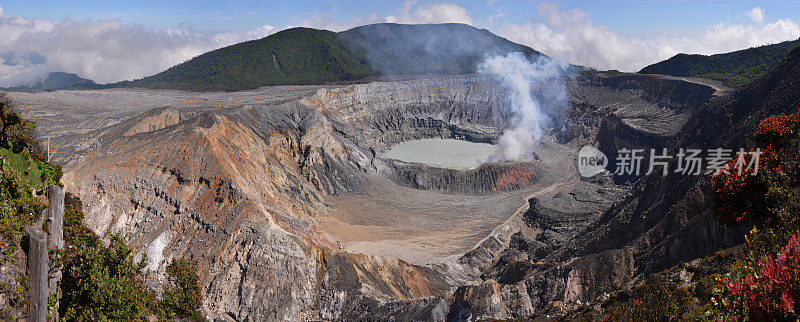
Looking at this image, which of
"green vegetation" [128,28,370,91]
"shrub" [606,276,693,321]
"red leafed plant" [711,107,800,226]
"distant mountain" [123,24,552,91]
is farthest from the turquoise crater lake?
"green vegetation" [128,28,370,91]

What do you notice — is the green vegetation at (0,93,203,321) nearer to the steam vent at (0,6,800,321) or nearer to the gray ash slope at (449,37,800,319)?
the steam vent at (0,6,800,321)

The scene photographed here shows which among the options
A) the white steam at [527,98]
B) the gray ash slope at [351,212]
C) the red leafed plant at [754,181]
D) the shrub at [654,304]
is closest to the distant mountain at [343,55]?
the white steam at [527,98]

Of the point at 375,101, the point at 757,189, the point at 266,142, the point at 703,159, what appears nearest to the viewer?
the point at 757,189

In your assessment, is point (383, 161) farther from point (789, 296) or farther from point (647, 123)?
point (789, 296)

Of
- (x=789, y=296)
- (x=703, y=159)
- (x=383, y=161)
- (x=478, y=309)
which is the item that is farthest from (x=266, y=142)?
(x=789, y=296)

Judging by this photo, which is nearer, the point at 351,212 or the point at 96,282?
the point at 96,282

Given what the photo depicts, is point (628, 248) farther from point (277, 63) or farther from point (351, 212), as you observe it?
point (277, 63)

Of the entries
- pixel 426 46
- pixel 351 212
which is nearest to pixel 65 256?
pixel 351 212
